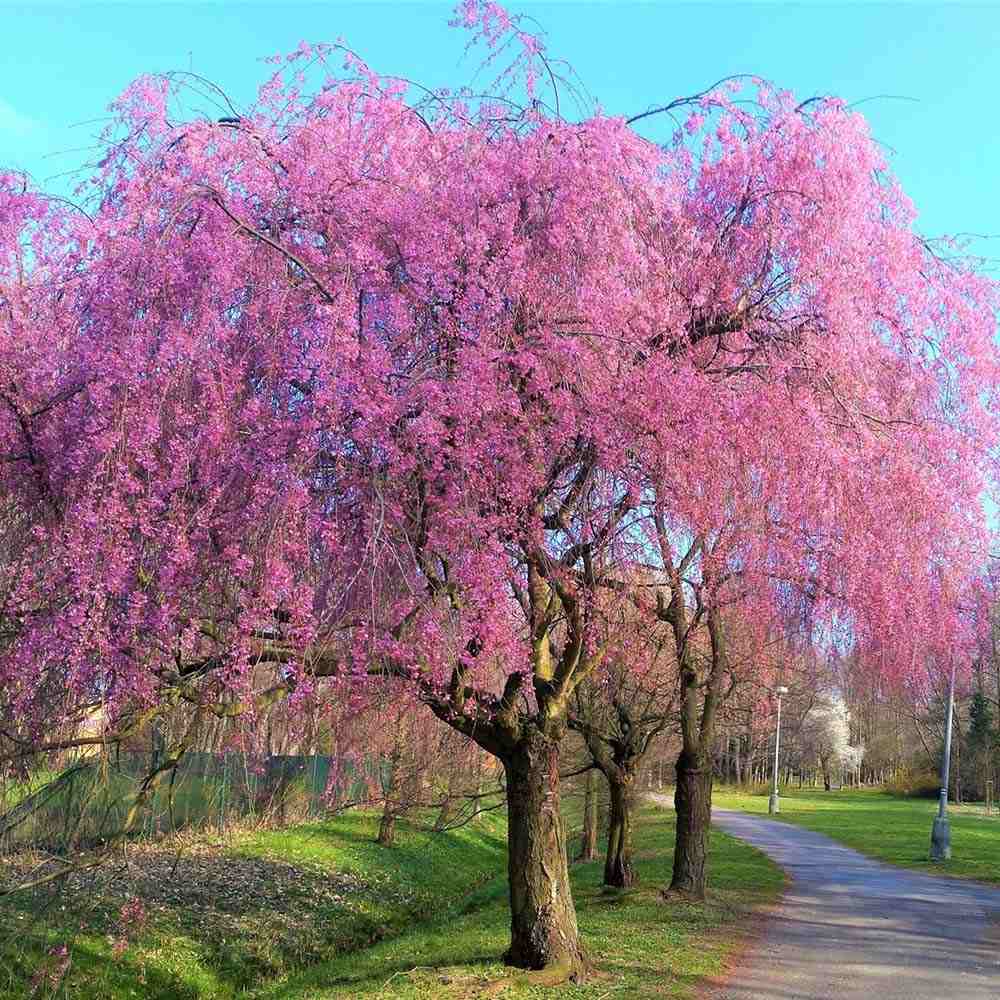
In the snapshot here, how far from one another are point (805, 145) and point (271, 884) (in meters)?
17.5

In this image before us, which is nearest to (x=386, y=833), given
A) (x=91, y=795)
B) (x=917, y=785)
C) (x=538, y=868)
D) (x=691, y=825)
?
(x=691, y=825)

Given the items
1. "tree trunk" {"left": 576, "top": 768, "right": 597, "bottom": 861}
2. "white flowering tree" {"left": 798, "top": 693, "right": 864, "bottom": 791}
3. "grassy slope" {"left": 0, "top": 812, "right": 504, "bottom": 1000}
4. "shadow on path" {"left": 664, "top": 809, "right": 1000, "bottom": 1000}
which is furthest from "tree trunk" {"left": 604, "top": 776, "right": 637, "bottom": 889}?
"white flowering tree" {"left": 798, "top": 693, "right": 864, "bottom": 791}

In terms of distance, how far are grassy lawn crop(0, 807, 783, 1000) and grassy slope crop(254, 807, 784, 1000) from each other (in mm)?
35

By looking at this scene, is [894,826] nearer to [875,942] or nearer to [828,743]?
[875,942]

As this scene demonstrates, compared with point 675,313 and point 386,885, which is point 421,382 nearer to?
point 675,313

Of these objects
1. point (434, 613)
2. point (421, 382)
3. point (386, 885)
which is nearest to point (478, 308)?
point (421, 382)

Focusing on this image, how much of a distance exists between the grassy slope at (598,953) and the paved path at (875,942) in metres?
0.51

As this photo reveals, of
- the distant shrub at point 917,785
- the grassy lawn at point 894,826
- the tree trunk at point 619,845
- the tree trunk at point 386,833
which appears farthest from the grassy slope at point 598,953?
the distant shrub at point 917,785

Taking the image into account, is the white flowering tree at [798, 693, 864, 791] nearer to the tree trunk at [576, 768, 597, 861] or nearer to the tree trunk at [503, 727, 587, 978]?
the tree trunk at [576, 768, 597, 861]

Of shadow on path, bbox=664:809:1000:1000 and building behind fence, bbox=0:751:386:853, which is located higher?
building behind fence, bbox=0:751:386:853

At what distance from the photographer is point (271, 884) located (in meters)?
20.7

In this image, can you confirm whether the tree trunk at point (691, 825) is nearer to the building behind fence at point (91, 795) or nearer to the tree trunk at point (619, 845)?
the tree trunk at point (619, 845)

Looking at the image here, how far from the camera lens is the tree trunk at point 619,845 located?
16.8 metres

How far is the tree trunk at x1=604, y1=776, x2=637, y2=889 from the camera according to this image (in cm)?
1681
